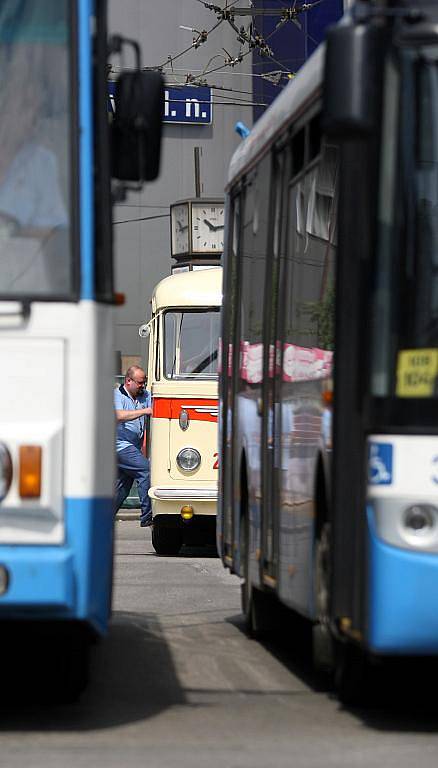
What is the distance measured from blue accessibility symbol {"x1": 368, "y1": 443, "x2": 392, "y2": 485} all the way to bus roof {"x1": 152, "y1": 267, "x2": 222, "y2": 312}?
10567 millimetres

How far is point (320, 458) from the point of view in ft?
25.1

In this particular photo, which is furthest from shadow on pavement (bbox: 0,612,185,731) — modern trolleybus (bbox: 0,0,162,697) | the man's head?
the man's head

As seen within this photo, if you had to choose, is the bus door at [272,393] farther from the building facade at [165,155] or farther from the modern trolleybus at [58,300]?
the building facade at [165,155]

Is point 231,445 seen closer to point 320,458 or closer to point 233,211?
point 233,211

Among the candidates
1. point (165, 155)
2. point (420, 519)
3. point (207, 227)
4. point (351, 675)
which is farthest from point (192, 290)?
point (165, 155)

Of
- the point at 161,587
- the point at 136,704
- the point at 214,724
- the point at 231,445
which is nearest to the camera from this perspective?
the point at 214,724

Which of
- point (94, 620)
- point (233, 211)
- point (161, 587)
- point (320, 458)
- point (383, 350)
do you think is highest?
point (233, 211)

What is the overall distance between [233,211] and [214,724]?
499cm

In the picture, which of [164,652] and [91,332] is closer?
[91,332]

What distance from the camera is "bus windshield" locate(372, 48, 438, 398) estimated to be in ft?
22.0

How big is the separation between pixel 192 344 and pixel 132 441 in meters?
2.21

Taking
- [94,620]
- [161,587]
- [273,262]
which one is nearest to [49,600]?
[94,620]

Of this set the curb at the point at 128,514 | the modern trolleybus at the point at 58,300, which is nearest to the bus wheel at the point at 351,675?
the modern trolleybus at the point at 58,300

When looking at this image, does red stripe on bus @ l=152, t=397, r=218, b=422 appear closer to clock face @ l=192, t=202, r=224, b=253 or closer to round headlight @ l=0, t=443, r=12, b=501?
clock face @ l=192, t=202, r=224, b=253
